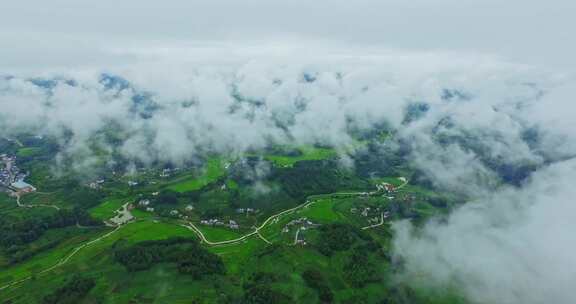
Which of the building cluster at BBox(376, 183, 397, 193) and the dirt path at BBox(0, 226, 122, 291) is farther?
the building cluster at BBox(376, 183, 397, 193)

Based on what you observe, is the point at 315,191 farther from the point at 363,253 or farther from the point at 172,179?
the point at 172,179

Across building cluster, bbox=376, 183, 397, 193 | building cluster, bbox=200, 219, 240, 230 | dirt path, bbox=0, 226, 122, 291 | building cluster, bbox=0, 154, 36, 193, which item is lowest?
building cluster, bbox=376, 183, 397, 193

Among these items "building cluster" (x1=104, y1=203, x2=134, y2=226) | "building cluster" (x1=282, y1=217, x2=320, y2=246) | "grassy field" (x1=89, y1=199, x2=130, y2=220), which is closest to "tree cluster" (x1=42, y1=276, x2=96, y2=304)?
"building cluster" (x1=104, y1=203, x2=134, y2=226)

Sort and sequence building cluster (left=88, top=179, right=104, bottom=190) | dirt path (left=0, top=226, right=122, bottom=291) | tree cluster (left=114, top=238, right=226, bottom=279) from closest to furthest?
dirt path (left=0, top=226, right=122, bottom=291) → tree cluster (left=114, top=238, right=226, bottom=279) → building cluster (left=88, top=179, right=104, bottom=190)

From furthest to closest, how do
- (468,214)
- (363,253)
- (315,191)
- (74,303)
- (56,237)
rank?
(315,191), (468,214), (56,237), (363,253), (74,303)

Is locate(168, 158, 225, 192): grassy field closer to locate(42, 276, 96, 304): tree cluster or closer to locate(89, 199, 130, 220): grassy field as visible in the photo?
locate(89, 199, 130, 220): grassy field

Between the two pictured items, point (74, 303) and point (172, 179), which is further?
point (172, 179)

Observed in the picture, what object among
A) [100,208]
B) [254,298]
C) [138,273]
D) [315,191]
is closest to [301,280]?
[254,298]

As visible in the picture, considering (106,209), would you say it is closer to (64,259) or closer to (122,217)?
(122,217)

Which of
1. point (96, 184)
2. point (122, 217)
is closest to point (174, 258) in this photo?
point (122, 217)

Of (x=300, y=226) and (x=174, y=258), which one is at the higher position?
(x=174, y=258)

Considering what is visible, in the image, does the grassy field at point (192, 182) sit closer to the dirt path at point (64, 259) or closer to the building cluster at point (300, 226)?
the dirt path at point (64, 259)
